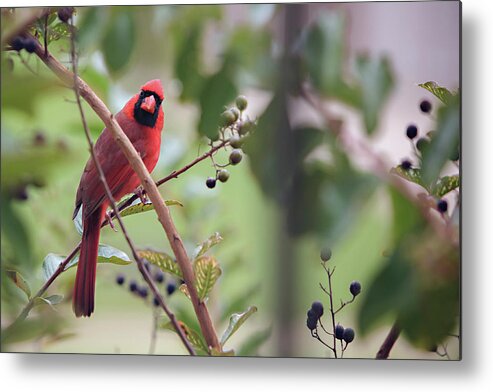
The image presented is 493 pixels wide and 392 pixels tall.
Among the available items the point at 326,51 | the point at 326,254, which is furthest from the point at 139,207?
the point at 326,51

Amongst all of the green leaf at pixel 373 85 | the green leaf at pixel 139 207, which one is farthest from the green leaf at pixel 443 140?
the green leaf at pixel 139 207

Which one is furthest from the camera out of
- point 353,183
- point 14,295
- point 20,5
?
point 20,5

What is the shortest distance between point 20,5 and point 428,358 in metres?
1.33

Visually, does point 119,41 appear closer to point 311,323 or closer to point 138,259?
point 138,259

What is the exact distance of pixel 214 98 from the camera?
165 centimetres

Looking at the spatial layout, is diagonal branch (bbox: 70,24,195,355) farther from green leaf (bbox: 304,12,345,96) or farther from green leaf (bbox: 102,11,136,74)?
green leaf (bbox: 304,12,345,96)

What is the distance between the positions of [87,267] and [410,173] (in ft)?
2.65

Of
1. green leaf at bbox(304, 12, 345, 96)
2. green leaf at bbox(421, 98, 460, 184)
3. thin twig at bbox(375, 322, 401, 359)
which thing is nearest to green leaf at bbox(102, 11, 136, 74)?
green leaf at bbox(304, 12, 345, 96)

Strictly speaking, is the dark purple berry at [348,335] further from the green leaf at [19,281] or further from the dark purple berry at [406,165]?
the green leaf at [19,281]

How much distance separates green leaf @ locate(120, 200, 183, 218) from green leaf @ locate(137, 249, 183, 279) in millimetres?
106

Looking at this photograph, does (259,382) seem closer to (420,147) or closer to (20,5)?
(420,147)

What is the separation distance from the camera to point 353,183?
1.52 metres

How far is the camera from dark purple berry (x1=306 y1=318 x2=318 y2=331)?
163 centimetres

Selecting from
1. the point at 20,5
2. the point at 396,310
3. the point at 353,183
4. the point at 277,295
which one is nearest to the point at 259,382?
the point at 277,295
